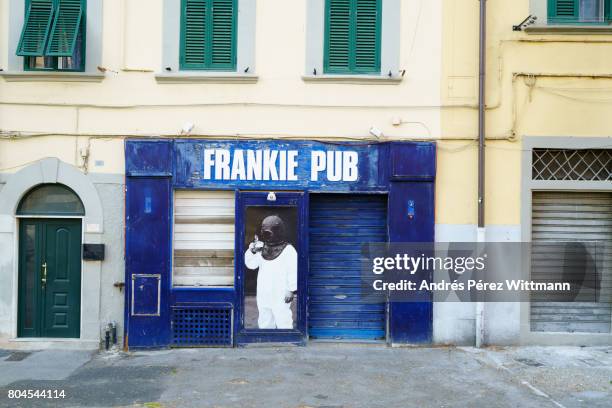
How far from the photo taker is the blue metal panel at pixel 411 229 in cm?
1034

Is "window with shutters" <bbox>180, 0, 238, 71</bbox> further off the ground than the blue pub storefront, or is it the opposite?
"window with shutters" <bbox>180, 0, 238, 71</bbox>

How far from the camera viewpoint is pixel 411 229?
10367mm

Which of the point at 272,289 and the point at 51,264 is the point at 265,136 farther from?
the point at 51,264

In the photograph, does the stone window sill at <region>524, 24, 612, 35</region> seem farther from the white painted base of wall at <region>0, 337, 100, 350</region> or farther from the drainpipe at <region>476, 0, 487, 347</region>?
the white painted base of wall at <region>0, 337, 100, 350</region>

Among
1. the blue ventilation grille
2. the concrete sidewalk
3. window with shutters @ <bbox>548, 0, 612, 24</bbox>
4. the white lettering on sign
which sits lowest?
the concrete sidewalk

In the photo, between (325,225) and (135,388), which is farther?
(325,225)

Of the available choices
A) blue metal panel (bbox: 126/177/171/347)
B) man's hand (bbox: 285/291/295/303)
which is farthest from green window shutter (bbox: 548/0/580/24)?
blue metal panel (bbox: 126/177/171/347)

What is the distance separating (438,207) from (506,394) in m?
3.38

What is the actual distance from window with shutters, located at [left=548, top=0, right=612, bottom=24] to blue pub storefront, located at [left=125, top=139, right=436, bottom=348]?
3.06m

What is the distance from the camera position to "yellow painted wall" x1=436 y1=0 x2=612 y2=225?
10.3 metres

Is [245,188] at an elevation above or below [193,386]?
above

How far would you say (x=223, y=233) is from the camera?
1043 cm

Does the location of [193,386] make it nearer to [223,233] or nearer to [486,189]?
[223,233]

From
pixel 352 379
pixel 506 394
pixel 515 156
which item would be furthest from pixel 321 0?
pixel 506 394
